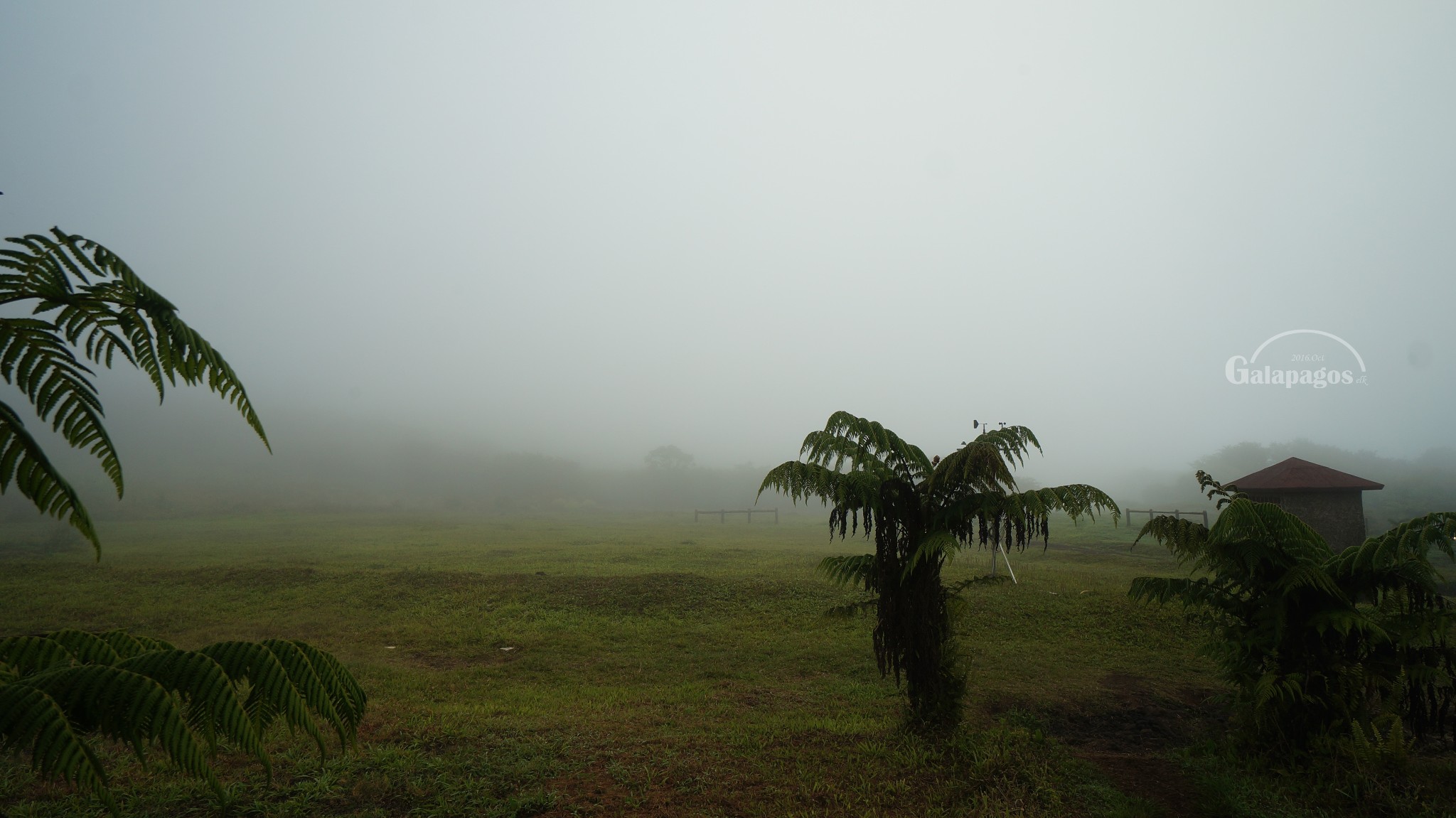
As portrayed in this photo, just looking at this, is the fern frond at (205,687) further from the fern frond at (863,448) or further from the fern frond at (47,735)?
the fern frond at (863,448)

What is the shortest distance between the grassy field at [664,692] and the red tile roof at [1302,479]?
4.40m

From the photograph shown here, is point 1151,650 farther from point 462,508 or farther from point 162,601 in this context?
point 462,508

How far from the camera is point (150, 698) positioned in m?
2.11

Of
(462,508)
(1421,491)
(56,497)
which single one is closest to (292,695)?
(56,497)

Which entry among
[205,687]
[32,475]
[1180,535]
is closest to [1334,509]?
[1180,535]

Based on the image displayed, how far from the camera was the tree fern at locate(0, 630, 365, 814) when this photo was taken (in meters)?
1.93

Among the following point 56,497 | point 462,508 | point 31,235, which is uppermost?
point 31,235

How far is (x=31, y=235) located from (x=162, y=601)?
59.6 feet

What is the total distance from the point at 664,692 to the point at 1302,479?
2030cm

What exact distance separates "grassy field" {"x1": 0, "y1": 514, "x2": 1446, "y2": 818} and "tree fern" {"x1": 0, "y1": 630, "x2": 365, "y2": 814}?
3.38 m

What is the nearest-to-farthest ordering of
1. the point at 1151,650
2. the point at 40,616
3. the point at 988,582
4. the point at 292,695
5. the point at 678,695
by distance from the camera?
the point at 292,695 → the point at 988,582 → the point at 678,695 → the point at 1151,650 → the point at 40,616

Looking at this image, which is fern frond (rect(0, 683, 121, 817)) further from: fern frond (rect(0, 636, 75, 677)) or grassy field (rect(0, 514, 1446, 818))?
grassy field (rect(0, 514, 1446, 818))

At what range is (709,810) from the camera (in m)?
5.38

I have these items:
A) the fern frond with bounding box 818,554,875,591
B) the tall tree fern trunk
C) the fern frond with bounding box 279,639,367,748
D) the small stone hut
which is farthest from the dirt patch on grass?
the small stone hut
